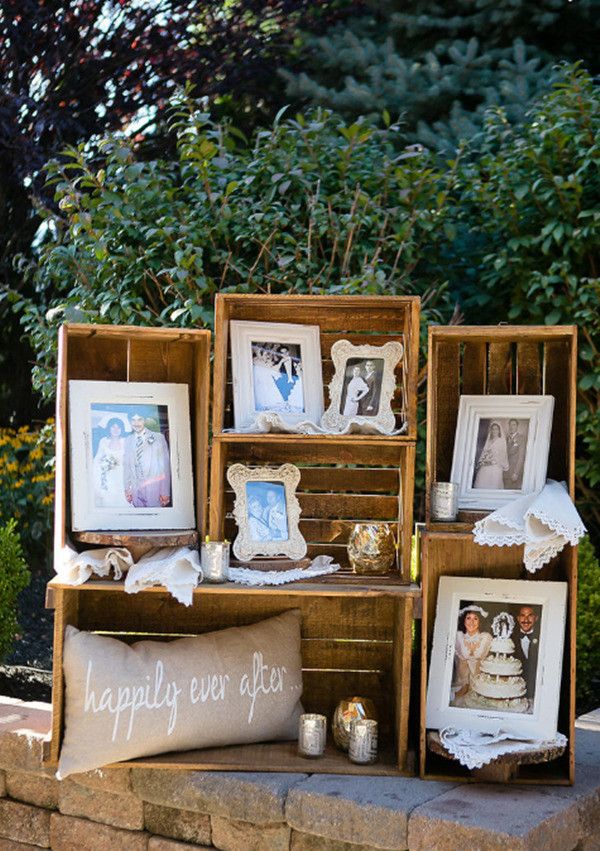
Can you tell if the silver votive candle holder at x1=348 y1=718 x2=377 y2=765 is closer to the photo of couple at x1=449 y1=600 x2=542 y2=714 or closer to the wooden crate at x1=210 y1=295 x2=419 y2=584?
the photo of couple at x1=449 y1=600 x2=542 y2=714

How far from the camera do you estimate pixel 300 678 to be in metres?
2.81

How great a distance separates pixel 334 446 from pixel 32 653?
7.20 ft

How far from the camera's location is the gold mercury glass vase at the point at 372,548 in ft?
8.89

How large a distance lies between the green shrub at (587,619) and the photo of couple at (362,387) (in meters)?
1.35

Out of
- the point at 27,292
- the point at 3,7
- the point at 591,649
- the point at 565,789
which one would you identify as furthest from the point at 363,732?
the point at 3,7

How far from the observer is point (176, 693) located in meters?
2.61

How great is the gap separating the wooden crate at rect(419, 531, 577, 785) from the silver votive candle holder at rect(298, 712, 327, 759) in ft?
0.89

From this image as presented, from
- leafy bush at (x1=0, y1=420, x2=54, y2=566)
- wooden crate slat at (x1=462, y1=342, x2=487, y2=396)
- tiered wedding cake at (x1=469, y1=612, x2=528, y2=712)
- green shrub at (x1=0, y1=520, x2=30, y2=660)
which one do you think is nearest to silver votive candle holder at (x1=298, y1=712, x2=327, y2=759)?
tiered wedding cake at (x1=469, y1=612, x2=528, y2=712)

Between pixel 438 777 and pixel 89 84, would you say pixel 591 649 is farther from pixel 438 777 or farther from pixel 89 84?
→ pixel 89 84

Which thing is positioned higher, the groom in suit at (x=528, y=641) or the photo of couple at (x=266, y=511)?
the photo of couple at (x=266, y=511)

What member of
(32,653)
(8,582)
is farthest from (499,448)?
(32,653)

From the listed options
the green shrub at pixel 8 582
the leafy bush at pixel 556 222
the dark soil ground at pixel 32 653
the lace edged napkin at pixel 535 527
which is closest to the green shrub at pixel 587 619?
the leafy bush at pixel 556 222

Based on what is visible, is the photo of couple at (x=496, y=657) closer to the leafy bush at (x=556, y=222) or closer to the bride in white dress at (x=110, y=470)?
the bride in white dress at (x=110, y=470)

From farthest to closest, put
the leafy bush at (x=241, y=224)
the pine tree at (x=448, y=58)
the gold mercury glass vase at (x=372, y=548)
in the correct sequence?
the pine tree at (x=448, y=58) < the leafy bush at (x=241, y=224) < the gold mercury glass vase at (x=372, y=548)
